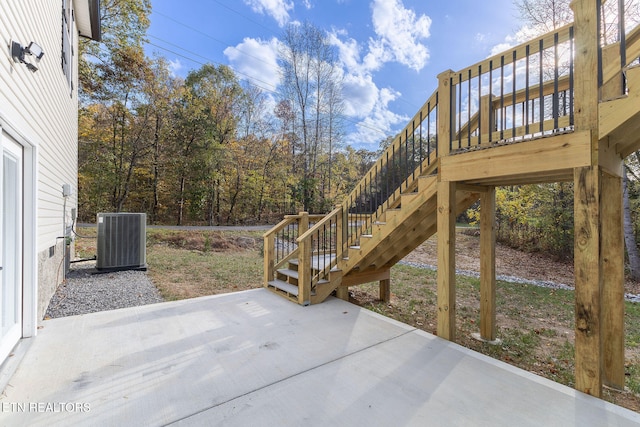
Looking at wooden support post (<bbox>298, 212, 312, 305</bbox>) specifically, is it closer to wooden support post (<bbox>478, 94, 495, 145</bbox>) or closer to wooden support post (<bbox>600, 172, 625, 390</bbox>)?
wooden support post (<bbox>478, 94, 495, 145</bbox>)

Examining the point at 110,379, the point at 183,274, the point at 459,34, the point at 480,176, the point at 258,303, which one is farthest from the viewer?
the point at 459,34

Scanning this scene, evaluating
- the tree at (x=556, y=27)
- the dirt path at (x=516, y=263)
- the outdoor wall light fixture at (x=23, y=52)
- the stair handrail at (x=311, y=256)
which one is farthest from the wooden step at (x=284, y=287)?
the tree at (x=556, y=27)

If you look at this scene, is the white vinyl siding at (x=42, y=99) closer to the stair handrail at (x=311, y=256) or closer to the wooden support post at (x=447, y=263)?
the stair handrail at (x=311, y=256)

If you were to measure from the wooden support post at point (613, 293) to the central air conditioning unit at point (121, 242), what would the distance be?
7015 millimetres

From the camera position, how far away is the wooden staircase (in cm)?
229

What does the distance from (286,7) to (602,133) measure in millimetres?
14028

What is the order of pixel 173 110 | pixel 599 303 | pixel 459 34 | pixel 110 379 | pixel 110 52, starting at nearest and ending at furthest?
pixel 599 303
pixel 110 379
pixel 459 34
pixel 110 52
pixel 173 110

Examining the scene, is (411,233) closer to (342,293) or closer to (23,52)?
(342,293)

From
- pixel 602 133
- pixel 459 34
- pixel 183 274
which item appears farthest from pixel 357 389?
pixel 459 34

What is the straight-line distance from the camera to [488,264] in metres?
3.25

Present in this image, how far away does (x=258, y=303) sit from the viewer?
4.11 meters

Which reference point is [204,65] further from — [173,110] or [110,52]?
[110,52]

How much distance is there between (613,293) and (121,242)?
24.5 ft

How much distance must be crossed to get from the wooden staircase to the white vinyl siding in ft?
9.95
